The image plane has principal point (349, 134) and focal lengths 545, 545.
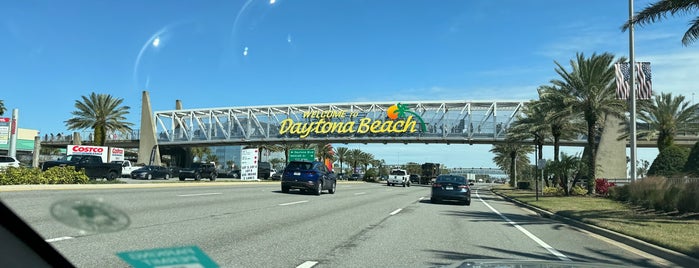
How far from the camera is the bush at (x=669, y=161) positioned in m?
35.3

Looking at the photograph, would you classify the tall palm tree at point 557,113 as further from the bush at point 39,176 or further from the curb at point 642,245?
the bush at point 39,176

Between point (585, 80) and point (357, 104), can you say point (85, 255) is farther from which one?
point (357, 104)

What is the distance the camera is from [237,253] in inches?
342

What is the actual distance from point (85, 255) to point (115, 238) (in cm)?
156

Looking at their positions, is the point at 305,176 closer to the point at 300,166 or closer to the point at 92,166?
the point at 300,166

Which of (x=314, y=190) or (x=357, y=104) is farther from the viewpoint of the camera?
(x=357, y=104)

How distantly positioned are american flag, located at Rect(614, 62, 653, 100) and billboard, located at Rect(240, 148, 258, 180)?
1223 inches

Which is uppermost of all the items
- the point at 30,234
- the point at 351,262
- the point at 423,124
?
the point at 423,124

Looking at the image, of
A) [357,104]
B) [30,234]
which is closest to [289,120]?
[357,104]

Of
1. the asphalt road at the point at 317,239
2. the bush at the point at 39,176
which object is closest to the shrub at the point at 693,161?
the asphalt road at the point at 317,239

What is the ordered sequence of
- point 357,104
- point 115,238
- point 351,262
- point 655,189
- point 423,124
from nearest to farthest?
point 351,262
point 115,238
point 655,189
point 423,124
point 357,104

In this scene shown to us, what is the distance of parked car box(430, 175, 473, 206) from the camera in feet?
81.4

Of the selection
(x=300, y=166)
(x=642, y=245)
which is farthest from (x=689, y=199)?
(x=300, y=166)

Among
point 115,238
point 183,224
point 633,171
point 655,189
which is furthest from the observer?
point 633,171
